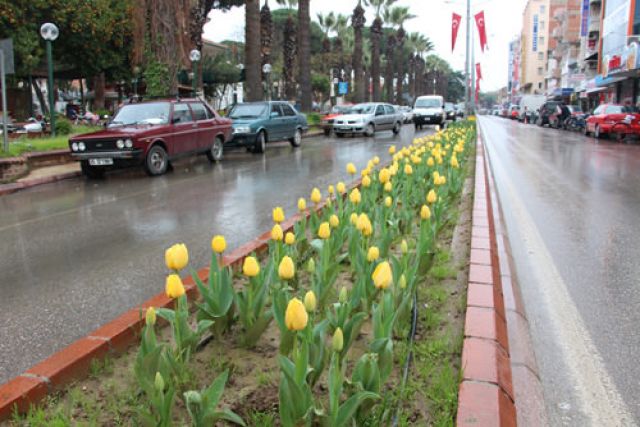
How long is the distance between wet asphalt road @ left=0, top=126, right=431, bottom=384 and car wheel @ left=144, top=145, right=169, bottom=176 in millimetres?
211

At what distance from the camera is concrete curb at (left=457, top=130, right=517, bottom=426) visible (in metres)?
2.45

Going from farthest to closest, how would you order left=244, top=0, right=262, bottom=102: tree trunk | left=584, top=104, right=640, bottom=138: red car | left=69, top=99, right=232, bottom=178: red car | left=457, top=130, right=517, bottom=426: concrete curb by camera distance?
1. left=584, top=104, right=640, bottom=138: red car
2. left=244, top=0, right=262, bottom=102: tree trunk
3. left=69, top=99, right=232, bottom=178: red car
4. left=457, top=130, right=517, bottom=426: concrete curb

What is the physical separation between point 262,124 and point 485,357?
15960 mm

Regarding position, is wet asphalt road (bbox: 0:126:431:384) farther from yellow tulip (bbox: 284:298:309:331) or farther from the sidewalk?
yellow tulip (bbox: 284:298:309:331)

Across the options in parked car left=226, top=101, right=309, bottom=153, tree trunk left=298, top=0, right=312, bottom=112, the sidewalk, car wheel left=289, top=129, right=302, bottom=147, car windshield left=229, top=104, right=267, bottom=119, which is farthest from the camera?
tree trunk left=298, top=0, right=312, bottom=112

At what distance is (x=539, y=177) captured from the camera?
1276cm

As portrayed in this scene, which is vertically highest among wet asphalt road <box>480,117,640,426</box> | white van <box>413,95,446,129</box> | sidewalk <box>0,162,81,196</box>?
white van <box>413,95,446,129</box>

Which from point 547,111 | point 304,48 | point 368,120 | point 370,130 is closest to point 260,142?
point 368,120

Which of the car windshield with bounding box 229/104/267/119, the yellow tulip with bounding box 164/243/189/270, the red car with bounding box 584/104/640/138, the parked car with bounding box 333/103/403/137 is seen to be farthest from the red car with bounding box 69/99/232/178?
the red car with bounding box 584/104/640/138

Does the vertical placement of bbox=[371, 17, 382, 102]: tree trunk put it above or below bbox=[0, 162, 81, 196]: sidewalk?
above

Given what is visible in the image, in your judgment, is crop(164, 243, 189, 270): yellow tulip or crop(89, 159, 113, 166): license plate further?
crop(89, 159, 113, 166): license plate

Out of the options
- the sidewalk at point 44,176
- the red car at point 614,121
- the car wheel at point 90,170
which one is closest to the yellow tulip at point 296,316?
the sidewalk at point 44,176

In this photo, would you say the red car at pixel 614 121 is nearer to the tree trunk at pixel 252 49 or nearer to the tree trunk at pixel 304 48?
the tree trunk at pixel 304 48

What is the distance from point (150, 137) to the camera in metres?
12.2
